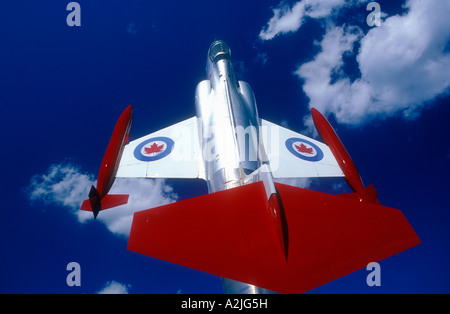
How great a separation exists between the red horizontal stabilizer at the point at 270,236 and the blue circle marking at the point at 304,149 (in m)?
4.29

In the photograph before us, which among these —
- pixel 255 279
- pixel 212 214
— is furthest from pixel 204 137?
pixel 255 279

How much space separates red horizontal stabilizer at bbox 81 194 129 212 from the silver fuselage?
7.38 ft

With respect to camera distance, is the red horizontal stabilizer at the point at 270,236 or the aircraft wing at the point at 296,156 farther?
the aircraft wing at the point at 296,156

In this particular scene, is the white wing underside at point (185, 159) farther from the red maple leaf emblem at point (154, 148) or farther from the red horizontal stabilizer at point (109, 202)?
the red horizontal stabilizer at point (109, 202)

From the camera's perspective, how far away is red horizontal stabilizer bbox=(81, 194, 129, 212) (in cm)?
562

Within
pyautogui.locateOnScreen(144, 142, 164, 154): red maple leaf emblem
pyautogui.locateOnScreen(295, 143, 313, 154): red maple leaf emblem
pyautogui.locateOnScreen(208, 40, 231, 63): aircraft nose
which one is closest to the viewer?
pyautogui.locateOnScreen(144, 142, 164, 154): red maple leaf emblem

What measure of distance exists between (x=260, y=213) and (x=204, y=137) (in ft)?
12.5

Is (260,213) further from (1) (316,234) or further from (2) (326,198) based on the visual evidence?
(2) (326,198)

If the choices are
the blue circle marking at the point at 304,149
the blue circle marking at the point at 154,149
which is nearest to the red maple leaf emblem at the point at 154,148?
the blue circle marking at the point at 154,149

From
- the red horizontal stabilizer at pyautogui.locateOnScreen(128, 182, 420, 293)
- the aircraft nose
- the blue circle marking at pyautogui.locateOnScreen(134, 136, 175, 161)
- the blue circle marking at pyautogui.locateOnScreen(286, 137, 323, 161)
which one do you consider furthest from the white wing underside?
the red horizontal stabilizer at pyautogui.locateOnScreen(128, 182, 420, 293)

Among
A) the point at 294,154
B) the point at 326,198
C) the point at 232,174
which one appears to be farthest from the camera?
the point at 294,154

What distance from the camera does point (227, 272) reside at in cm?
253

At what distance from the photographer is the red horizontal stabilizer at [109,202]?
562 centimetres

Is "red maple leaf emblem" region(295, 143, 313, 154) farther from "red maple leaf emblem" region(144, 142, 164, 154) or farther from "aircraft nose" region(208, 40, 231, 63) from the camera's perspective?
"red maple leaf emblem" region(144, 142, 164, 154)
